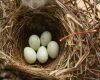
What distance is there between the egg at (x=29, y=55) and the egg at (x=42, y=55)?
0.06 ft

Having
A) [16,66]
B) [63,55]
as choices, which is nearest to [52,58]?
[63,55]

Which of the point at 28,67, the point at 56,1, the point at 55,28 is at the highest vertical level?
the point at 56,1

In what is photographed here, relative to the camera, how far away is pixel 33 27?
168cm

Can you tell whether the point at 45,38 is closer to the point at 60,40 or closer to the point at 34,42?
the point at 34,42

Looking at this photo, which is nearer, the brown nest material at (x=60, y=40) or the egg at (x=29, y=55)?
the brown nest material at (x=60, y=40)

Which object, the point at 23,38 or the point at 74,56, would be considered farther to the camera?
the point at 23,38

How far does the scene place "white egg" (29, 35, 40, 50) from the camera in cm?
162

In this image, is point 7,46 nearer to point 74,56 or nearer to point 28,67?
point 28,67

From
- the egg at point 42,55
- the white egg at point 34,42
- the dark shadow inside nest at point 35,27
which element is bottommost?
the egg at point 42,55

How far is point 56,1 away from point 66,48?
0.53 feet

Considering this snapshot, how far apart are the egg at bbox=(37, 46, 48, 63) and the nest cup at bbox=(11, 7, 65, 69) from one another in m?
0.03

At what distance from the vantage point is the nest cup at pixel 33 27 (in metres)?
1.60

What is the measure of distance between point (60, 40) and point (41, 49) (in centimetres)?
13

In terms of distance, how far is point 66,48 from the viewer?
1.54 m
